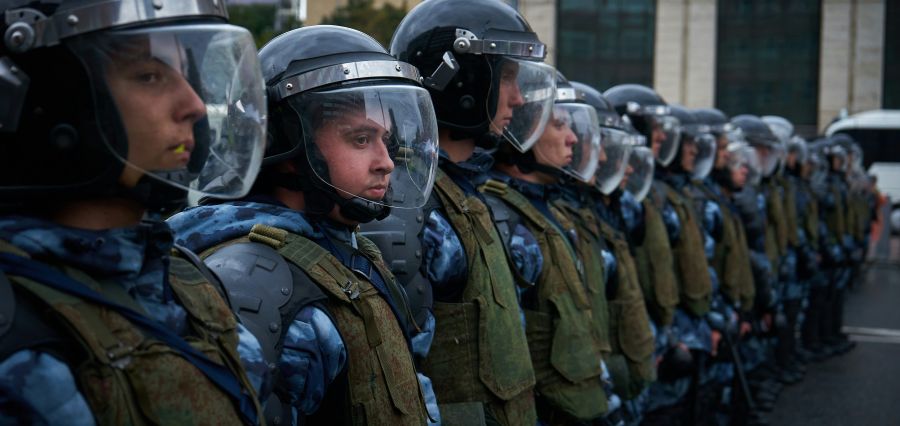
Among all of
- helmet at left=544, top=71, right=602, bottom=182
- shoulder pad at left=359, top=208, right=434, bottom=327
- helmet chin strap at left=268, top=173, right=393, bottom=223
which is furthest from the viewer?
helmet at left=544, top=71, right=602, bottom=182

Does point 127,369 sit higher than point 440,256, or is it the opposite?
point 127,369

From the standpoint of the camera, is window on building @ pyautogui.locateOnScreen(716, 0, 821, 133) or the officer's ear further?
window on building @ pyautogui.locateOnScreen(716, 0, 821, 133)

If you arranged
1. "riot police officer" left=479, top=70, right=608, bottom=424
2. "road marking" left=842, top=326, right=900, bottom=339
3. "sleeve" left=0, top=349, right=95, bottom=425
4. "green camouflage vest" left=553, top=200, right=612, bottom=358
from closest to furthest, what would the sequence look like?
"sleeve" left=0, top=349, right=95, bottom=425, "riot police officer" left=479, top=70, right=608, bottom=424, "green camouflage vest" left=553, top=200, right=612, bottom=358, "road marking" left=842, top=326, right=900, bottom=339

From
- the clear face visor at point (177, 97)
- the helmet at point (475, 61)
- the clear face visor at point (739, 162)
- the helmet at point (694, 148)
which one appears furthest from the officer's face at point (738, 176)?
the clear face visor at point (177, 97)

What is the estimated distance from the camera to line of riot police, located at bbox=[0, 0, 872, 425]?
1838 mm

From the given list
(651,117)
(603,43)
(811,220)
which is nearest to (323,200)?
(651,117)

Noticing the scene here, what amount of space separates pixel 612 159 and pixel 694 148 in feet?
8.77

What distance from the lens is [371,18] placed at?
94.2 ft

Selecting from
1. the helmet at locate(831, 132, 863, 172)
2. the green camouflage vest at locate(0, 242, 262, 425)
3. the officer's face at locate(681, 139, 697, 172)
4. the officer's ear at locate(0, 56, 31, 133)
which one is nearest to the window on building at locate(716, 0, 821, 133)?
the helmet at locate(831, 132, 863, 172)

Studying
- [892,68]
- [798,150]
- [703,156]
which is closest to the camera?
[703,156]

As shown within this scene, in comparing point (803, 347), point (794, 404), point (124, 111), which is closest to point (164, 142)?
point (124, 111)

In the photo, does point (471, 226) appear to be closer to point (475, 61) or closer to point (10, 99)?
point (475, 61)

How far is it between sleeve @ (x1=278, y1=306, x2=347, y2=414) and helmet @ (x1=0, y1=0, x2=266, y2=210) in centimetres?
53

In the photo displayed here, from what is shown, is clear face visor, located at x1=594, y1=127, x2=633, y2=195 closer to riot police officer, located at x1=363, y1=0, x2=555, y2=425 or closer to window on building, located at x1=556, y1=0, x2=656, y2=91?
riot police officer, located at x1=363, y1=0, x2=555, y2=425
